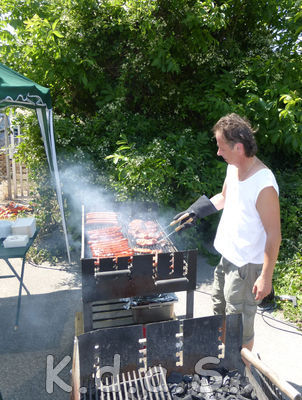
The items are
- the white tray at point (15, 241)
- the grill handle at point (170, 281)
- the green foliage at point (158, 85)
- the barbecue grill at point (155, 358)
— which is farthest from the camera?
the green foliage at point (158, 85)

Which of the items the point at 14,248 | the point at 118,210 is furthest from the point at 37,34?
the point at 14,248

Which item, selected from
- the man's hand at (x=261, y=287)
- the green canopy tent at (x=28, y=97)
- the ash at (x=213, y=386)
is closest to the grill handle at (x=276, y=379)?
the ash at (x=213, y=386)

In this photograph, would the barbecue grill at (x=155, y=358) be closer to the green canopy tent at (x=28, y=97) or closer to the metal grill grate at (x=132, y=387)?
the metal grill grate at (x=132, y=387)

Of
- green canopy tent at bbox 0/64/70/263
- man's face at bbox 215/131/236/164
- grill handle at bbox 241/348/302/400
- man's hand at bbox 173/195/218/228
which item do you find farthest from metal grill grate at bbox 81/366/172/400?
green canopy tent at bbox 0/64/70/263

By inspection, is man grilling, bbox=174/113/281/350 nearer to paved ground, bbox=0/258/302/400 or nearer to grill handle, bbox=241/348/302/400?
grill handle, bbox=241/348/302/400

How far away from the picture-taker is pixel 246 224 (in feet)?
8.30

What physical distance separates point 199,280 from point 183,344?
2.99 m

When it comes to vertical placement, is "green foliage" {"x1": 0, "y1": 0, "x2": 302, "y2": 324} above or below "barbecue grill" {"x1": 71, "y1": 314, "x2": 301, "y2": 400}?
above

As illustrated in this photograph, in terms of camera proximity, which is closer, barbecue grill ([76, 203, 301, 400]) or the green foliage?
barbecue grill ([76, 203, 301, 400])

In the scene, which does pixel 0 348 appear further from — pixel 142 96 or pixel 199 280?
pixel 142 96

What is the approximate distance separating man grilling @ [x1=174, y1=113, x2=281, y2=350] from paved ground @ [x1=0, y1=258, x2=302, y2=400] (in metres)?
0.95

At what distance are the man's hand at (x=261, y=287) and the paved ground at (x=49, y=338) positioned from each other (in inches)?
49.0

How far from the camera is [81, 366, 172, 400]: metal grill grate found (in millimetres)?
2129

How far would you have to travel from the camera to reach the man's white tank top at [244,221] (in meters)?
2.40
